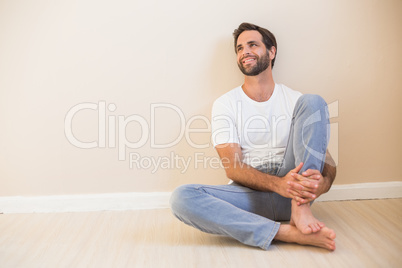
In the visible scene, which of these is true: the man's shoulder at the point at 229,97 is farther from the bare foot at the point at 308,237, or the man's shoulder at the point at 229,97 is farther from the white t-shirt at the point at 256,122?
the bare foot at the point at 308,237

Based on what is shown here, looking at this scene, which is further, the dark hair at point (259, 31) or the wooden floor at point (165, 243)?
the dark hair at point (259, 31)

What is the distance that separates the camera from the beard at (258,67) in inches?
98.9

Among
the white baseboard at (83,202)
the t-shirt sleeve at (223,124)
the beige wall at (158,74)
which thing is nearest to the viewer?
the t-shirt sleeve at (223,124)

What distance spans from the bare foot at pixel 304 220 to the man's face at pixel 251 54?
31.4 inches

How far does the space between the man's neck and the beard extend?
36mm

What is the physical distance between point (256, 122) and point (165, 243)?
0.82 meters

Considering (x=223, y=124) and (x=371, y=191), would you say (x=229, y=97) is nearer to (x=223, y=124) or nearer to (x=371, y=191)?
(x=223, y=124)

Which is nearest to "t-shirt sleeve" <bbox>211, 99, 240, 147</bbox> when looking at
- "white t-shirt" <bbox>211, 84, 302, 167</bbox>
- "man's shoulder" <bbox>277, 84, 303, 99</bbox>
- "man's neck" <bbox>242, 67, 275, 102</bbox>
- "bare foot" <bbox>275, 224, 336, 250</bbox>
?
"white t-shirt" <bbox>211, 84, 302, 167</bbox>

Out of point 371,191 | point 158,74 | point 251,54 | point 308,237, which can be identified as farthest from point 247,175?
point 371,191

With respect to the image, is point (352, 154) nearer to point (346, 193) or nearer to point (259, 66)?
point (346, 193)

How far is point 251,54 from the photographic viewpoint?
2514mm

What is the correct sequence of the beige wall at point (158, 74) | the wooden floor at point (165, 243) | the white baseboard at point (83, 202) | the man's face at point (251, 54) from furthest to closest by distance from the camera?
the white baseboard at point (83, 202)
the beige wall at point (158, 74)
the man's face at point (251, 54)
the wooden floor at point (165, 243)

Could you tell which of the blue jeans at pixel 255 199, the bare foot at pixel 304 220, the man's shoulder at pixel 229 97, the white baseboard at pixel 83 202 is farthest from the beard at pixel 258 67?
the white baseboard at pixel 83 202

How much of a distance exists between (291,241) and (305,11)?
1377 mm
